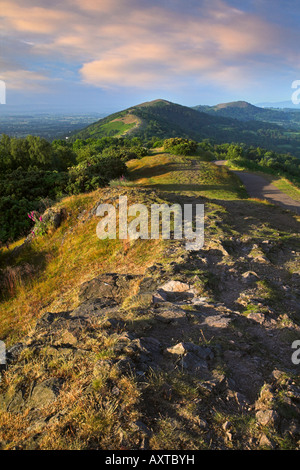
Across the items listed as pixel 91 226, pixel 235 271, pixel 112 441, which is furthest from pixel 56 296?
pixel 112 441

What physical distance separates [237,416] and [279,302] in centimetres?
305

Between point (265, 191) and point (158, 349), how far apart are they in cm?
2246

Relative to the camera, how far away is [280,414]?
296 cm

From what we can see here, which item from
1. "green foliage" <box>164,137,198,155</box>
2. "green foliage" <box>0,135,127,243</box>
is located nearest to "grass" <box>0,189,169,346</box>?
"green foliage" <box>0,135,127,243</box>

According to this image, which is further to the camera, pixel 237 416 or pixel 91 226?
pixel 91 226

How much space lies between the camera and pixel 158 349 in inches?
152

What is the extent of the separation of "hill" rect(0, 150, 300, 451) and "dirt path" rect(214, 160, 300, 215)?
11712 millimetres

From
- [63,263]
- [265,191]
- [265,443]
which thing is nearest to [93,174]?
[63,263]

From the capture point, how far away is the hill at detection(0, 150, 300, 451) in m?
2.69

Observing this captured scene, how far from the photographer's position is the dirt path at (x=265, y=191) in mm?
19177

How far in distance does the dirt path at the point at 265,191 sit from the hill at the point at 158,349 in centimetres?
1171

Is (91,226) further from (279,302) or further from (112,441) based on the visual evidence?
(112,441)

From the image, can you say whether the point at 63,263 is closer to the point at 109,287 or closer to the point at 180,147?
the point at 109,287

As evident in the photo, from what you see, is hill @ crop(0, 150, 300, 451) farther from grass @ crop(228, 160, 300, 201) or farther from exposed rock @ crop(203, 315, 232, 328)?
grass @ crop(228, 160, 300, 201)
